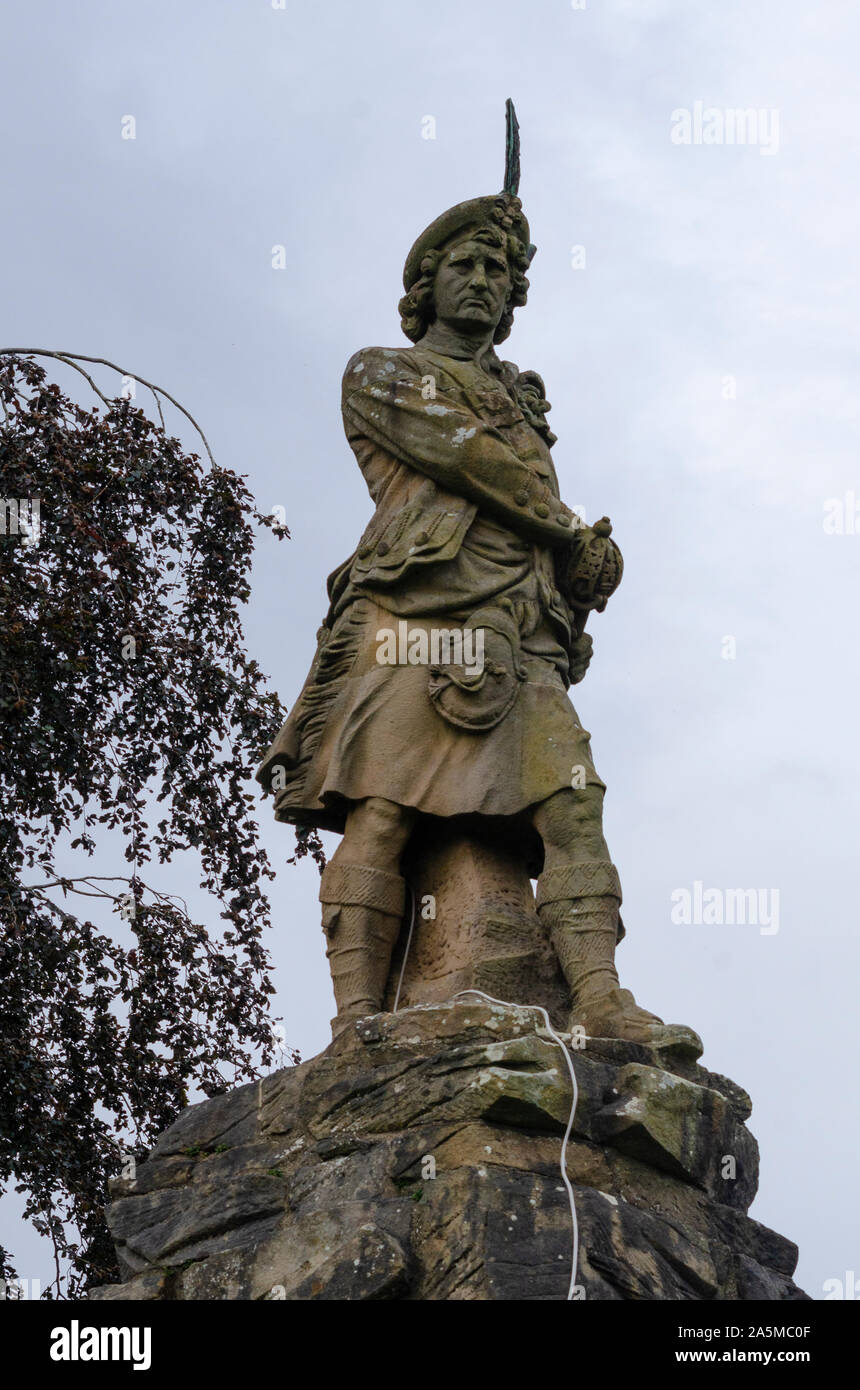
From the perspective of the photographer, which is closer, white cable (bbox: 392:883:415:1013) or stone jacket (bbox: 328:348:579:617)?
white cable (bbox: 392:883:415:1013)

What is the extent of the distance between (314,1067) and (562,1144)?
89cm

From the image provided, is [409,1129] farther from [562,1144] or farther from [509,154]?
[509,154]

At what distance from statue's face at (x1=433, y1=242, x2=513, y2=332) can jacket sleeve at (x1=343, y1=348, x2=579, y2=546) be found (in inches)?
12.4

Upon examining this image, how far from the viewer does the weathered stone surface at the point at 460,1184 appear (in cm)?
602

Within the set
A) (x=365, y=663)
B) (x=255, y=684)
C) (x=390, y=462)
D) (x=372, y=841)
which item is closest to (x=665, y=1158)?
(x=372, y=841)

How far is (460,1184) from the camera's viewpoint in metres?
6.11

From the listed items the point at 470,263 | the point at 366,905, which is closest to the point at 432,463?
the point at 470,263

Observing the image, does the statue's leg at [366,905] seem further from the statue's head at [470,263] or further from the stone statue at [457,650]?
the statue's head at [470,263]

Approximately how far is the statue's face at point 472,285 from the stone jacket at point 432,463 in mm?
154

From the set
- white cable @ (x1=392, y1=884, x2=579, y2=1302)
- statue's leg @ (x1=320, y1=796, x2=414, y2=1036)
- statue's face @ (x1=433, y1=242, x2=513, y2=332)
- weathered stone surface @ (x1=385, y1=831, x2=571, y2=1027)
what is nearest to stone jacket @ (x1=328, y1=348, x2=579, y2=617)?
statue's face @ (x1=433, y1=242, x2=513, y2=332)

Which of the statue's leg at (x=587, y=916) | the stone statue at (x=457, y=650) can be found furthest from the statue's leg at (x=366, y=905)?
the statue's leg at (x=587, y=916)

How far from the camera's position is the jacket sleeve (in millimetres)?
7633

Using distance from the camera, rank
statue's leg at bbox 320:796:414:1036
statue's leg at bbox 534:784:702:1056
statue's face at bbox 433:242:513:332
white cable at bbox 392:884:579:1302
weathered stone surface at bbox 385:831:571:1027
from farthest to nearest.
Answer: statue's face at bbox 433:242:513:332
statue's leg at bbox 320:796:414:1036
weathered stone surface at bbox 385:831:571:1027
statue's leg at bbox 534:784:702:1056
white cable at bbox 392:884:579:1302

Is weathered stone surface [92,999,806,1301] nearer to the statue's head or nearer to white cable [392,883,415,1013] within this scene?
white cable [392,883,415,1013]
